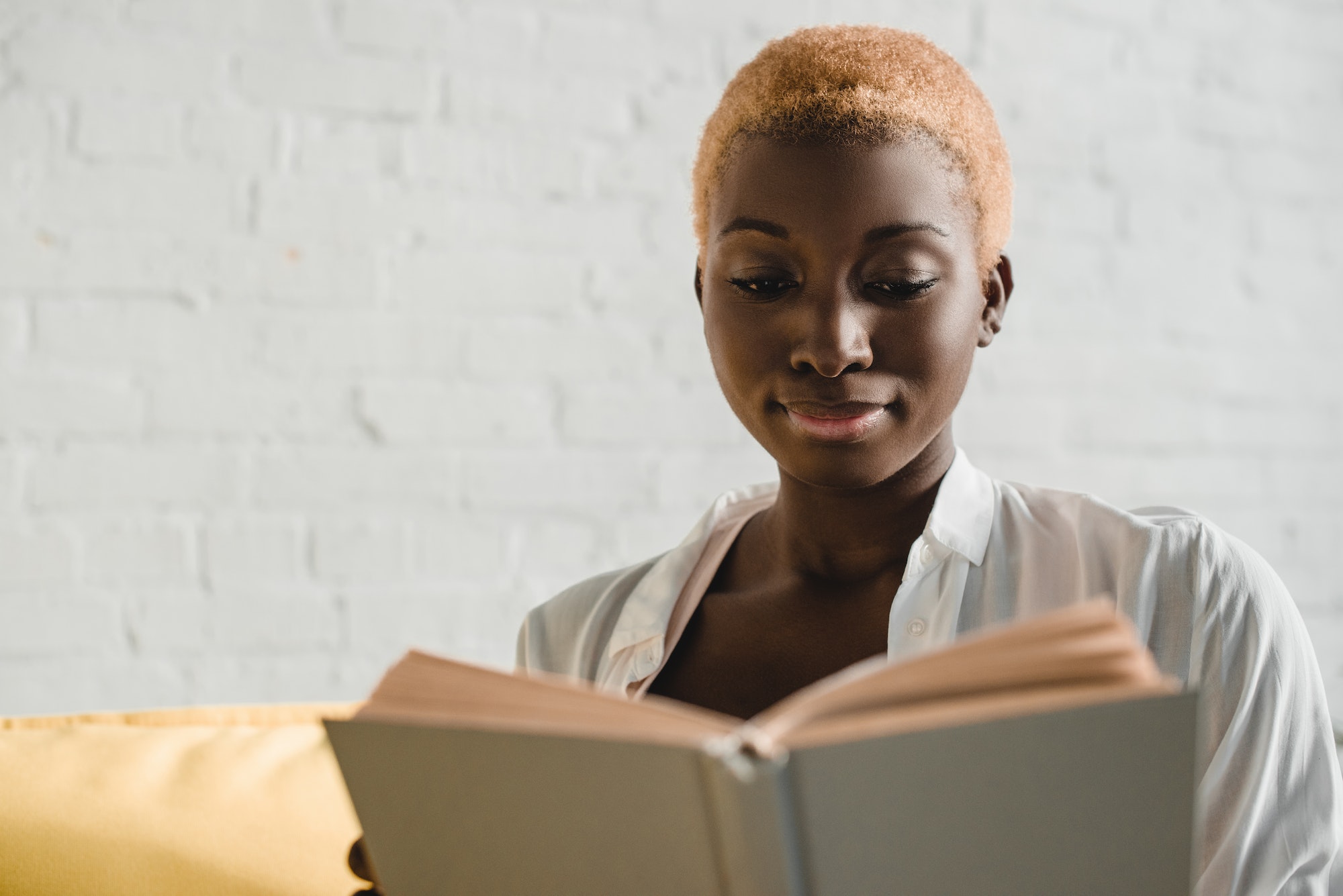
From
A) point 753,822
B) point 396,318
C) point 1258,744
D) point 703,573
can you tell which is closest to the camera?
point 753,822

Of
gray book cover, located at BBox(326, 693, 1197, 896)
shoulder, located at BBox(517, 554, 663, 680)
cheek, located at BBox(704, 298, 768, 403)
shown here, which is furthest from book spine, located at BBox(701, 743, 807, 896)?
shoulder, located at BBox(517, 554, 663, 680)

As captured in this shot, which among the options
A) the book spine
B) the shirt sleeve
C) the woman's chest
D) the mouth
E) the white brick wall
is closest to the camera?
the book spine

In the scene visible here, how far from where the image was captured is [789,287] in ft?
2.70

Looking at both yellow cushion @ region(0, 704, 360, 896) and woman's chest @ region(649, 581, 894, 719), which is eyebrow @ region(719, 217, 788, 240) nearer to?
woman's chest @ region(649, 581, 894, 719)

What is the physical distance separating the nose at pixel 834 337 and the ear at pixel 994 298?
147mm

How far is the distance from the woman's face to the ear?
1.7 inches

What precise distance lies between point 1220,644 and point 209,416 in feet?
3.51

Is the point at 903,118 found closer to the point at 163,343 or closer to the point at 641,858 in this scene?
the point at 641,858

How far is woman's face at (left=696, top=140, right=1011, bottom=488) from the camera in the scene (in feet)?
2.57

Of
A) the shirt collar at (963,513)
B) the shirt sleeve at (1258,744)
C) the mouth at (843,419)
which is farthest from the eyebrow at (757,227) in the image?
the shirt sleeve at (1258,744)

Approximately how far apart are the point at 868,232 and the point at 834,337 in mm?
74

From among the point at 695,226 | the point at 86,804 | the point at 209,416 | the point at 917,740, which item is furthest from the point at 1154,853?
the point at 209,416

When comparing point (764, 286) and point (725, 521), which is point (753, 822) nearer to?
point (764, 286)

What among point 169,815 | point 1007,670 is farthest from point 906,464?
point 169,815
